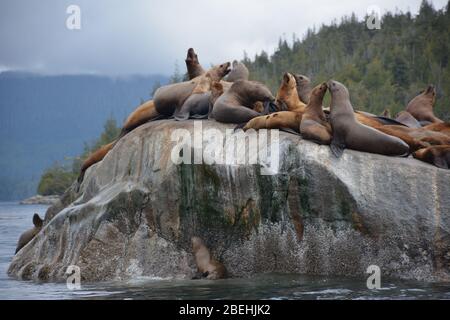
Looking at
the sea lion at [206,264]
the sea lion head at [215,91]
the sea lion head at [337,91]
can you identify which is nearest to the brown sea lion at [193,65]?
the sea lion head at [215,91]

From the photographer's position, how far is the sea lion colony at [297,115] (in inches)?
423

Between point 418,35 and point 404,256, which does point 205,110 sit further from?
point 418,35

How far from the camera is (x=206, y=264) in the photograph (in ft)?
34.5

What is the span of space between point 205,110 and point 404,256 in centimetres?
385

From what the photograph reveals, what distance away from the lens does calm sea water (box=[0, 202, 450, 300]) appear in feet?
29.6

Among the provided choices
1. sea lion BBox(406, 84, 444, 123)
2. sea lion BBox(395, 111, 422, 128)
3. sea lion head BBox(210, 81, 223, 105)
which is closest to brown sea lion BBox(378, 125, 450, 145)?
sea lion BBox(395, 111, 422, 128)

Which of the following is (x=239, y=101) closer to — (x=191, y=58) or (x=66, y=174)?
(x=191, y=58)

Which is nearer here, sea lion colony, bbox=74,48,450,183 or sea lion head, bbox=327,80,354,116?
sea lion colony, bbox=74,48,450,183

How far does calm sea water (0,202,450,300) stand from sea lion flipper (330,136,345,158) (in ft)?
4.99

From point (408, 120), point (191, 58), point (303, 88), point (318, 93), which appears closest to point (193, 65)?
point (191, 58)

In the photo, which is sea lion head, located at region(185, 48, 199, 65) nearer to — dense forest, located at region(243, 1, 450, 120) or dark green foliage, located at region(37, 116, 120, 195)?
dense forest, located at region(243, 1, 450, 120)

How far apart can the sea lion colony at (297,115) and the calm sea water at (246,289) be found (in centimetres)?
78

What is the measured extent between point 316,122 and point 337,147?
59 cm

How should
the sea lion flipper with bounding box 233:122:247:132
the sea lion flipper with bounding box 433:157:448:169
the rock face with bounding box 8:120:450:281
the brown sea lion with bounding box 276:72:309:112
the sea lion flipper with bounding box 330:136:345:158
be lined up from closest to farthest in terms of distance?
the rock face with bounding box 8:120:450:281, the sea lion flipper with bounding box 330:136:345:158, the sea lion flipper with bounding box 433:157:448:169, the sea lion flipper with bounding box 233:122:247:132, the brown sea lion with bounding box 276:72:309:112
